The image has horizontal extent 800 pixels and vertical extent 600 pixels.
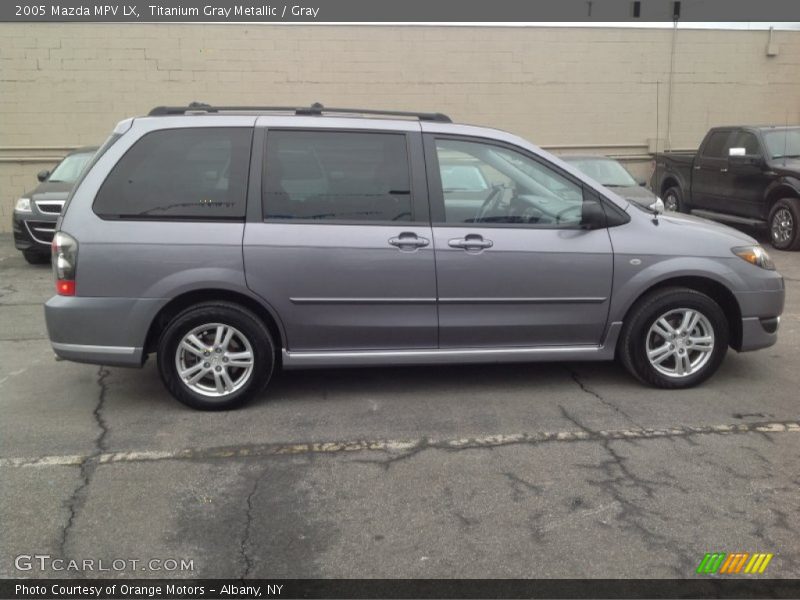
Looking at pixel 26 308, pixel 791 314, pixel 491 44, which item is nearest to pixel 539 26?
pixel 491 44

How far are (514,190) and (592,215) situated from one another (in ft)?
1.80

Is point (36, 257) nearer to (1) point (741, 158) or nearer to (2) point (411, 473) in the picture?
(2) point (411, 473)

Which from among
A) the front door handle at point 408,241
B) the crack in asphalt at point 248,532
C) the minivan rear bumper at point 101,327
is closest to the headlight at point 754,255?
the front door handle at point 408,241

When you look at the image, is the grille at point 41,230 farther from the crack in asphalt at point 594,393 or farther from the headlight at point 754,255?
the headlight at point 754,255

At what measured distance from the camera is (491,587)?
2945mm

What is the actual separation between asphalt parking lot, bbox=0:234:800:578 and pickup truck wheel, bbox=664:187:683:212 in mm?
8897

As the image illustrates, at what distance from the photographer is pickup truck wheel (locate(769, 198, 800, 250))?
432 inches

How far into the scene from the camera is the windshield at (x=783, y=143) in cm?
1152

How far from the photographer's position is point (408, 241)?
477 cm

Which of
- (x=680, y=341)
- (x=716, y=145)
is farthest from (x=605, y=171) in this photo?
(x=680, y=341)

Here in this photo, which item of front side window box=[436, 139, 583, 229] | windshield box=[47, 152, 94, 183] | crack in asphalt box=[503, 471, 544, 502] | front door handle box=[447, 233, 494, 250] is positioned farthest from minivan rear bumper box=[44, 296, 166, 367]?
windshield box=[47, 152, 94, 183]

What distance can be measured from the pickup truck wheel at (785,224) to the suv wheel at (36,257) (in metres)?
11.0

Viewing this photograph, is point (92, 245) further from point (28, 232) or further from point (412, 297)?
point (28, 232)

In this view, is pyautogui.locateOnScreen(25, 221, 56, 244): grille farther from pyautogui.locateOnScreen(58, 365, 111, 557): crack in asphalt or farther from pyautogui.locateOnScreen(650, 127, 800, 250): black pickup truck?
pyautogui.locateOnScreen(650, 127, 800, 250): black pickup truck
